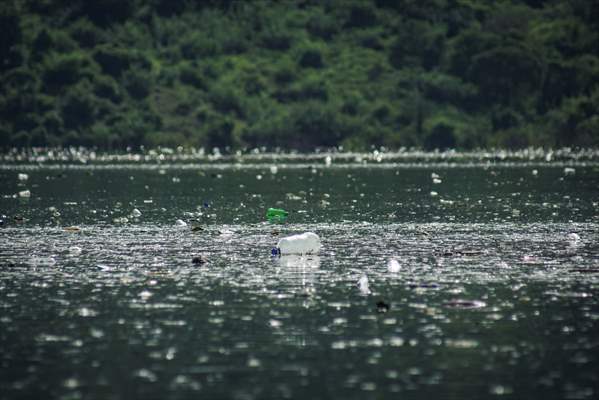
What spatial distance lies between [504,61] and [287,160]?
47.3m

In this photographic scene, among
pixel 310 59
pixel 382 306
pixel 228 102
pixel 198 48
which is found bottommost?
pixel 228 102

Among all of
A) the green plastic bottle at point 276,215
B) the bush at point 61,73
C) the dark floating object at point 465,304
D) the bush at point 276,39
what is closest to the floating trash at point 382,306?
the dark floating object at point 465,304

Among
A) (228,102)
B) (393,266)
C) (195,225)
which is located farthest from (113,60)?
(393,266)

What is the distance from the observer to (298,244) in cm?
3909

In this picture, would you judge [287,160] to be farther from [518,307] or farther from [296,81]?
[518,307]

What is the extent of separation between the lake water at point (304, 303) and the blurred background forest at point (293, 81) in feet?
344

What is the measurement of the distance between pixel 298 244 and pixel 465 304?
10.7 m

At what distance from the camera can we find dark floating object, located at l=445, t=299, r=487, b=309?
94.4 feet

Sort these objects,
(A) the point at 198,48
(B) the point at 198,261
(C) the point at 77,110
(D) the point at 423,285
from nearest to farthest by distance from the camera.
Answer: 1. (D) the point at 423,285
2. (B) the point at 198,261
3. (C) the point at 77,110
4. (A) the point at 198,48

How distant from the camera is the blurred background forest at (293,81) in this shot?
546 feet

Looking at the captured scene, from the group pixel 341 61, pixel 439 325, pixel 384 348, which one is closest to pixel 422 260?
pixel 439 325

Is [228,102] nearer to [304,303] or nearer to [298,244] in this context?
[298,244]

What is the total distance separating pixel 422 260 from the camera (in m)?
37.4

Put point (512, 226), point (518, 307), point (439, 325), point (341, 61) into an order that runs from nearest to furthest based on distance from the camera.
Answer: point (439, 325) < point (518, 307) < point (512, 226) < point (341, 61)
